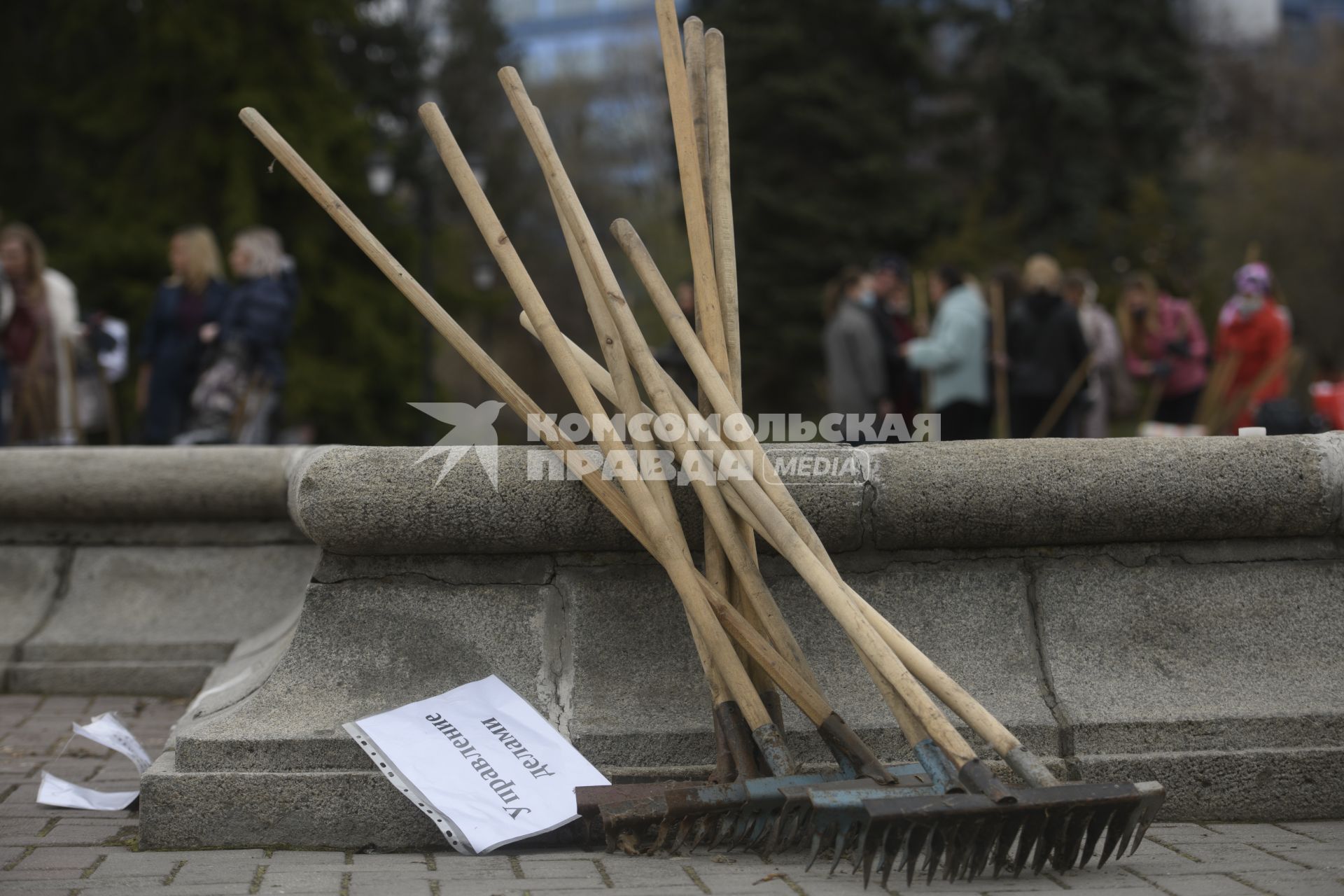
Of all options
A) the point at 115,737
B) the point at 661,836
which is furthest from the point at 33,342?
the point at 661,836

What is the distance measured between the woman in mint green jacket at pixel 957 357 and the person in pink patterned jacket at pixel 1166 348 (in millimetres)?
1584

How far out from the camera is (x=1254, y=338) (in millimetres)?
9172

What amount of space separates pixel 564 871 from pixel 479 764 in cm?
35

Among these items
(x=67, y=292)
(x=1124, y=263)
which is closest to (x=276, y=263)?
(x=67, y=292)

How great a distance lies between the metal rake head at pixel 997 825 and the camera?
2439mm

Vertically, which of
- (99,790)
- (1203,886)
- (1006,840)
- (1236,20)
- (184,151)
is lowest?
(99,790)

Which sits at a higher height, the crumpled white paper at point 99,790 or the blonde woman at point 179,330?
the blonde woman at point 179,330

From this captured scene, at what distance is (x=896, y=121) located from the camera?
25.0m

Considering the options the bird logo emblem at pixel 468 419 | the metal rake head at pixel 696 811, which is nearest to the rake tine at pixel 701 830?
the metal rake head at pixel 696 811

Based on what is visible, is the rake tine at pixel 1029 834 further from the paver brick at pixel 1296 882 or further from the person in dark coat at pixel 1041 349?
the person in dark coat at pixel 1041 349

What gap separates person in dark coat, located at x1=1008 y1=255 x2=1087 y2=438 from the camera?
7660 mm

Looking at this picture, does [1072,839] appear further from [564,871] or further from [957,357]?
[957,357]

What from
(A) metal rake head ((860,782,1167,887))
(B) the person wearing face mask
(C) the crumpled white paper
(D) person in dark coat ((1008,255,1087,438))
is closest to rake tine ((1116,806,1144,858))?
(A) metal rake head ((860,782,1167,887))

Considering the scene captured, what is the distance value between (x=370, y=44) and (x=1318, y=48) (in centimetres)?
2620
